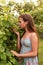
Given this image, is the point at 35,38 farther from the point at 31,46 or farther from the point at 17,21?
the point at 17,21

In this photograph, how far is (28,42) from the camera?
3967 millimetres

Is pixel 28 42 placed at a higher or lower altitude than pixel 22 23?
lower

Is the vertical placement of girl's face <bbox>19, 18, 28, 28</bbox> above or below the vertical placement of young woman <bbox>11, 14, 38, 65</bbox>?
above

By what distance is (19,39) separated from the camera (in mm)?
4062

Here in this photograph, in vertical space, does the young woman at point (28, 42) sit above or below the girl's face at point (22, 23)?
below

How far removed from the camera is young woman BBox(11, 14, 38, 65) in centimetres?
391

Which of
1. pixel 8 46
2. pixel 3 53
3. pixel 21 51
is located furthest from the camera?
pixel 21 51

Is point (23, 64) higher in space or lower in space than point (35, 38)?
lower

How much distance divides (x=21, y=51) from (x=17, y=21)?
506 mm

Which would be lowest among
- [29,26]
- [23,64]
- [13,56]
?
[23,64]

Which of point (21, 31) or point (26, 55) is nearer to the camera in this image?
point (26, 55)

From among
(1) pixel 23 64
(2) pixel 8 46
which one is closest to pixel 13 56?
(2) pixel 8 46

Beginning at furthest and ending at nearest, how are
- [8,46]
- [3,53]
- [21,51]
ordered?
[21,51]
[8,46]
[3,53]

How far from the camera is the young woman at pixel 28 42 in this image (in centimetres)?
391
